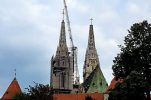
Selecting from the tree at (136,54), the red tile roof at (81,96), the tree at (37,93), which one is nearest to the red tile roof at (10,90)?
the red tile roof at (81,96)

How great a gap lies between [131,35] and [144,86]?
907cm

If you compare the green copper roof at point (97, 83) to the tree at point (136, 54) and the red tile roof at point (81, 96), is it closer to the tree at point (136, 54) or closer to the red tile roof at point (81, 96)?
the red tile roof at point (81, 96)

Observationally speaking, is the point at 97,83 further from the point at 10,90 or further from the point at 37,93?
the point at 37,93

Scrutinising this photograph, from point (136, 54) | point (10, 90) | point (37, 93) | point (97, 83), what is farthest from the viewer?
point (97, 83)

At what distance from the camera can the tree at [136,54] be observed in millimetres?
68125

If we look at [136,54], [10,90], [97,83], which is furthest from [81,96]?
[136,54]

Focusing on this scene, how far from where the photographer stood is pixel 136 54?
68938mm

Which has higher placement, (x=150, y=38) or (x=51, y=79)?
(x=51, y=79)

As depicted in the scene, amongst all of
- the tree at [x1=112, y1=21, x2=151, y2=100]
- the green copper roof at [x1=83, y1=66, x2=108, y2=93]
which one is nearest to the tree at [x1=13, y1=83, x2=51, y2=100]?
the tree at [x1=112, y1=21, x2=151, y2=100]

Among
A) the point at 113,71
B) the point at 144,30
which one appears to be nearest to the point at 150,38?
the point at 144,30

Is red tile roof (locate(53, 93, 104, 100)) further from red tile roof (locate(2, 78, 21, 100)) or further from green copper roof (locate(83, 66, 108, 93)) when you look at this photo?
green copper roof (locate(83, 66, 108, 93))

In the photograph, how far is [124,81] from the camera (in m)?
65.9

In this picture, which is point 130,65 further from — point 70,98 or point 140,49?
point 70,98

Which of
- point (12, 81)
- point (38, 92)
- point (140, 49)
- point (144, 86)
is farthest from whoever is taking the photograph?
point (12, 81)
